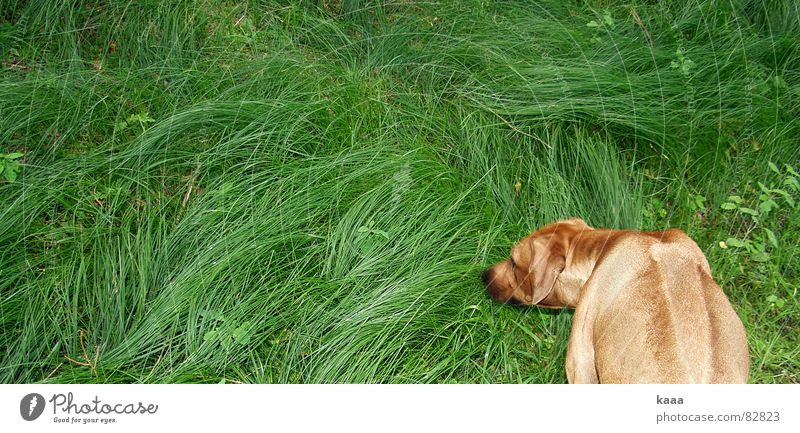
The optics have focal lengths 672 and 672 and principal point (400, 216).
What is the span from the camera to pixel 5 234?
309 centimetres

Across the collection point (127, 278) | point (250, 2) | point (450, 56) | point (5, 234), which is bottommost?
point (127, 278)

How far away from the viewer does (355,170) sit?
11.4 ft

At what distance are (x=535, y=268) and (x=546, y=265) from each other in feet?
0.16

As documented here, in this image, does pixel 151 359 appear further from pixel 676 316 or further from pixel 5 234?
pixel 676 316

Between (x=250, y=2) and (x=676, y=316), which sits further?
(x=250, y=2)

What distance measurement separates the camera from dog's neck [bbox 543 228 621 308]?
9.68 ft

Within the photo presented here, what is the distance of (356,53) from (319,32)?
10.5 inches

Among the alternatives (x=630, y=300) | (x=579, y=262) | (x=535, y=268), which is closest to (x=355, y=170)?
(x=535, y=268)

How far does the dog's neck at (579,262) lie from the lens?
2.95m

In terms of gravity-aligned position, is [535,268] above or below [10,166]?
below

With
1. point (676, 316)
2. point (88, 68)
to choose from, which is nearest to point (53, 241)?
point (88, 68)
